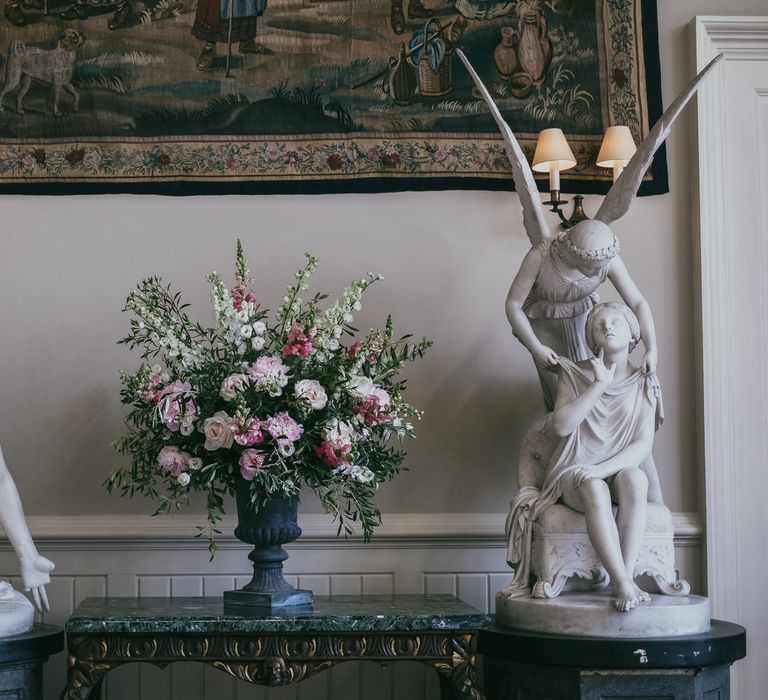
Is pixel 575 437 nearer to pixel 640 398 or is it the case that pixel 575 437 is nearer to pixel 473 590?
pixel 640 398

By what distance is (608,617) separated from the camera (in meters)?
3.47

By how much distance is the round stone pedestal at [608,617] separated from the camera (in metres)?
3.46

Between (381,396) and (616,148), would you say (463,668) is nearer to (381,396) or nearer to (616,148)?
(381,396)

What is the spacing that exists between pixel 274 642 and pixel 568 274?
1612 mm

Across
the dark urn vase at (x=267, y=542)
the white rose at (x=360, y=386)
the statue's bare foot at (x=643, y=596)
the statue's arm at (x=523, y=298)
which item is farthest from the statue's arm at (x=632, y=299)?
the dark urn vase at (x=267, y=542)

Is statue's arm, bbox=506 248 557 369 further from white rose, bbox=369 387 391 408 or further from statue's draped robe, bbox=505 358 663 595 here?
white rose, bbox=369 387 391 408

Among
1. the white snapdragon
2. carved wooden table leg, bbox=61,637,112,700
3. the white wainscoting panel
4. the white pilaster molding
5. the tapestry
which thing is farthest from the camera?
the tapestry

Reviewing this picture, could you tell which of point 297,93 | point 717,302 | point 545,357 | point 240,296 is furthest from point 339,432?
point 717,302

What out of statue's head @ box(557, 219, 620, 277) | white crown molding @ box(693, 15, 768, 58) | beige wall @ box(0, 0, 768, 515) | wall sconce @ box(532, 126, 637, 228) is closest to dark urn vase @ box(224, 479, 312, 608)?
beige wall @ box(0, 0, 768, 515)

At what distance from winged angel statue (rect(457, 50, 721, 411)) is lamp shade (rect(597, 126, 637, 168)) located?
415 millimetres

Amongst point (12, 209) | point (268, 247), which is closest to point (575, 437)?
point (268, 247)

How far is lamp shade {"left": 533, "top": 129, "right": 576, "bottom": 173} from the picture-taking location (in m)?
4.42

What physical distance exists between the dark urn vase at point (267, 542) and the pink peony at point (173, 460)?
0.20 m

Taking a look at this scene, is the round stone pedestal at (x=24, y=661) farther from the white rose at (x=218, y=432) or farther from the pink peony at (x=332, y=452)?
the pink peony at (x=332, y=452)
